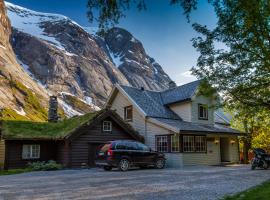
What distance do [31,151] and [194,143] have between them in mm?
12499

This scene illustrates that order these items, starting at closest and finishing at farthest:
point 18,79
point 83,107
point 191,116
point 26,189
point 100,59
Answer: point 26,189 < point 191,116 < point 18,79 < point 83,107 < point 100,59

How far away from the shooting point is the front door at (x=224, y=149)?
95.1ft

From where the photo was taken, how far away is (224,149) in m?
29.3

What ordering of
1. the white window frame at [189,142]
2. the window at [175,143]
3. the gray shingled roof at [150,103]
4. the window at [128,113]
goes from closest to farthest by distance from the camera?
the window at [175,143], the white window frame at [189,142], the gray shingled roof at [150,103], the window at [128,113]

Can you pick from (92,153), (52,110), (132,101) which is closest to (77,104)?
(52,110)

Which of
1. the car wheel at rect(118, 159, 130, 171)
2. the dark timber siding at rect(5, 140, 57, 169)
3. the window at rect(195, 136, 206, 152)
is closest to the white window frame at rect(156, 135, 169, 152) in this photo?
the window at rect(195, 136, 206, 152)

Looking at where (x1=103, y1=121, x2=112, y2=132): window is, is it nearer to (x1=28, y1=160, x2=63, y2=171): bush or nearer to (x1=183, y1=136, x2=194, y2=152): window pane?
(x1=28, y1=160, x2=63, y2=171): bush

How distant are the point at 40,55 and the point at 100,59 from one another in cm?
3502

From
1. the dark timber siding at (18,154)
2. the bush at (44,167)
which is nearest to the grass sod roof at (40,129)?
the dark timber siding at (18,154)

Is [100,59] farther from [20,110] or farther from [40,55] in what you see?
[20,110]

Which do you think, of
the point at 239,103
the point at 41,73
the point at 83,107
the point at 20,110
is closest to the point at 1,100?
the point at 20,110

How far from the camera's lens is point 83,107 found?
140750 millimetres

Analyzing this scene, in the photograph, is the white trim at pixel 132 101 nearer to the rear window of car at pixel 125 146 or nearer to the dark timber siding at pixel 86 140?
the dark timber siding at pixel 86 140

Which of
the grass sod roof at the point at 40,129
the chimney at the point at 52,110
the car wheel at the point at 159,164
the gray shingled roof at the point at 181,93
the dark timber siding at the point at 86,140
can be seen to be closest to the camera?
the car wheel at the point at 159,164
